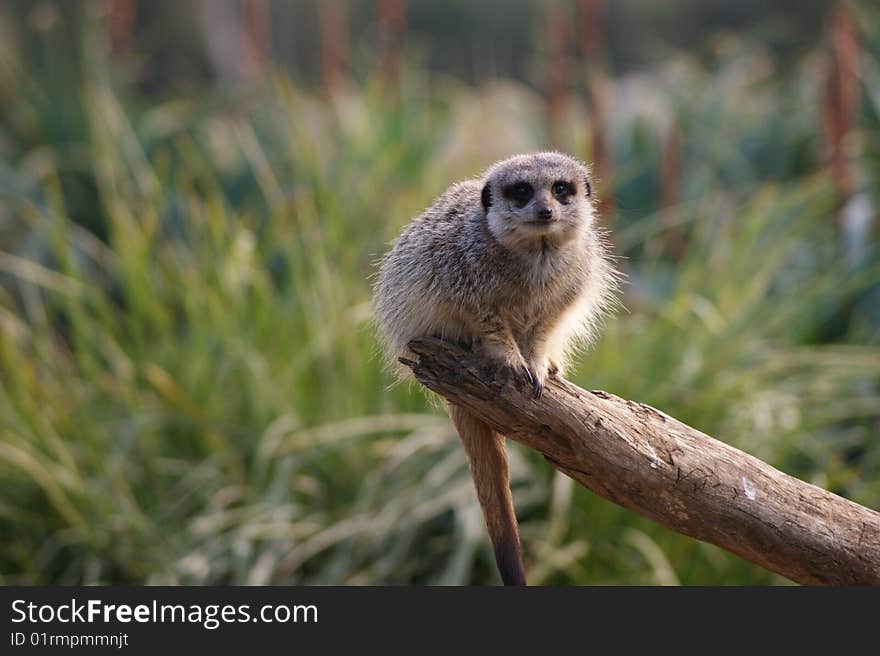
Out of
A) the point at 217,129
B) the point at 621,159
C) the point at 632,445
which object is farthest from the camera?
the point at 217,129

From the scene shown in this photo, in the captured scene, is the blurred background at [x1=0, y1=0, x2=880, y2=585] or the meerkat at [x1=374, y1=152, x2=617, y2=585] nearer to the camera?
the meerkat at [x1=374, y1=152, x2=617, y2=585]

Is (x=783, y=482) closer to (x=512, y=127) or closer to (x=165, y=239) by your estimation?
(x=165, y=239)

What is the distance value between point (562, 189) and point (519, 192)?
0.09 meters

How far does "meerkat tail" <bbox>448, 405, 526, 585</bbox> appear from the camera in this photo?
1.64 m

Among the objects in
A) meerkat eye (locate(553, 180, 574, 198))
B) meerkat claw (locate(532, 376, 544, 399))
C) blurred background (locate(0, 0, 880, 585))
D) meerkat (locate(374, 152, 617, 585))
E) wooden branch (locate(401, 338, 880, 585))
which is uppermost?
blurred background (locate(0, 0, 880, 585))

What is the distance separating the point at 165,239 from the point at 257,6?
1.77 metres

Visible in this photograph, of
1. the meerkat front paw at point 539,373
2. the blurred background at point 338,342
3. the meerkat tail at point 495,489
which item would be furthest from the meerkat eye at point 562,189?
the blurred background at point 338,342

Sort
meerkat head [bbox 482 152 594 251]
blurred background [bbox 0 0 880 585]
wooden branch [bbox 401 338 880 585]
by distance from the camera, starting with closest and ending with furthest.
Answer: wooden branch [bbox 401 338 880 585]
meerkat head [bbox 482 152 594 251]
blurred background [bbox 0 0 880 585]

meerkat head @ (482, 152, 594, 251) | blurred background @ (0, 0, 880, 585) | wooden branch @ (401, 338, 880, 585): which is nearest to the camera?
wooden branch @ (401, 338, 880, 585)

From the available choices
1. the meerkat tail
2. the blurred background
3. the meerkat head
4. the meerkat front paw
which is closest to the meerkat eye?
the meerkat head

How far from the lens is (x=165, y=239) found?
3758 mm

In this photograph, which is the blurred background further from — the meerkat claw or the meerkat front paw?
the meerkat claw

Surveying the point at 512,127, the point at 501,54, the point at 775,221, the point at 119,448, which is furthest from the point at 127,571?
the point at 501,54

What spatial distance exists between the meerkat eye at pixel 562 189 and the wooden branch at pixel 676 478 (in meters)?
0.33
